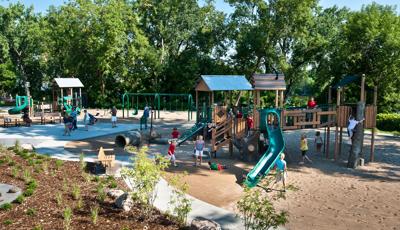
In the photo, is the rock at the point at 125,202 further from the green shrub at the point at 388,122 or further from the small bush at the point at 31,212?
the green shrub at the point at 388,122

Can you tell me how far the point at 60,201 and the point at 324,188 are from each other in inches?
360

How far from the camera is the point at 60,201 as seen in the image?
10445mm

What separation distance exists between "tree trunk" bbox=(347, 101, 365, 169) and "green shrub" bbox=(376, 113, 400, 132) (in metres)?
15.3

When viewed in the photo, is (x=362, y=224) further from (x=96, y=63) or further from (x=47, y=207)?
(x=96, y=63)

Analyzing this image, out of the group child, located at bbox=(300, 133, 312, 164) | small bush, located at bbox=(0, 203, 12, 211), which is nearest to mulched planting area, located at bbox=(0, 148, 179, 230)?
small bush, located at bbox=(0, 203, 12, 211)

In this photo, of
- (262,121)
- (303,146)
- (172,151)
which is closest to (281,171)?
(303,146)

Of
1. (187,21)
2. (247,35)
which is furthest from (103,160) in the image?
(187,21)

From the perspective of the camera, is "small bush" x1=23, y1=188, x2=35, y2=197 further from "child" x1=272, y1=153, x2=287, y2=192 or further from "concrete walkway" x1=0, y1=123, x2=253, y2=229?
"child" x1=272, y1=153, x2=287, y2=192

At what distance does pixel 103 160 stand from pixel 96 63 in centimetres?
2958

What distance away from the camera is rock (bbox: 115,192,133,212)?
34.0 ft

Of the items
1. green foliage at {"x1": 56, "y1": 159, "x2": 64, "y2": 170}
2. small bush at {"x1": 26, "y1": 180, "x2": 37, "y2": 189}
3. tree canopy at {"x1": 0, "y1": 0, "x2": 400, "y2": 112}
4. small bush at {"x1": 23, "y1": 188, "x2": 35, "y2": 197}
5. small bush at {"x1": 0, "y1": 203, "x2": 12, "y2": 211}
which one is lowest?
small bush at {"x1": 0, "y1": 203, "x2": 12, "y2": 211}

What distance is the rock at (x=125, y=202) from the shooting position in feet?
34.0

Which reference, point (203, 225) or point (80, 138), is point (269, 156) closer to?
point (203, 225)

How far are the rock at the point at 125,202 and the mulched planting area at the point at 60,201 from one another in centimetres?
15
